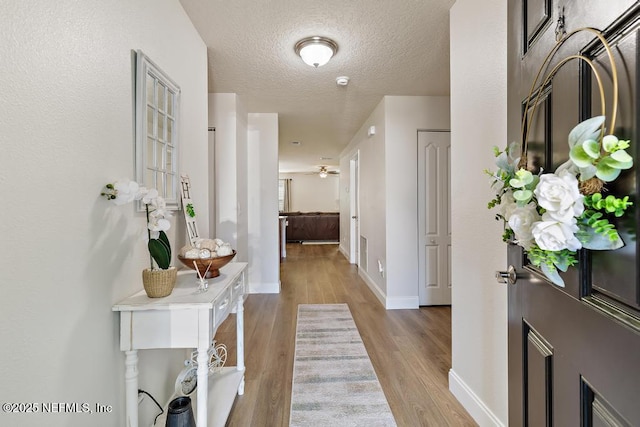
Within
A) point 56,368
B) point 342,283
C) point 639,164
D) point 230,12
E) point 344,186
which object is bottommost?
point 342,283

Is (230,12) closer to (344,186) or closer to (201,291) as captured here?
(201,291)

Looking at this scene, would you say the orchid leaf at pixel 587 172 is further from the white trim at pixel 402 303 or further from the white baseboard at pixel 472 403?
the white trim at pixel 402 303

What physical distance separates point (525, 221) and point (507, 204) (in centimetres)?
11

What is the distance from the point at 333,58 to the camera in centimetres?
249

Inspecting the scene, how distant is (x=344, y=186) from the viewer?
697 cm

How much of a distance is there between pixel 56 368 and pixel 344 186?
6.33 m

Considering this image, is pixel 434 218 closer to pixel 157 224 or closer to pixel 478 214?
pixel 478 214

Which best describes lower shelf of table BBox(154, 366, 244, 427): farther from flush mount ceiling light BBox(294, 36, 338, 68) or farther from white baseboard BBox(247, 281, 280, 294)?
flush mount ceiling light BBox(294, 36, 338, 68)

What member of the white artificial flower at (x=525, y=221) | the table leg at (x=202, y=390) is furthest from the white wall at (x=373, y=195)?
the white artificial flower at (x=525, y=221)

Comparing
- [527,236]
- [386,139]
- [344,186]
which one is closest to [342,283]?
[386,139]

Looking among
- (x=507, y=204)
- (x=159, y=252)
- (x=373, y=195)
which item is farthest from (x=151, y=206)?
(x=373, y=195)

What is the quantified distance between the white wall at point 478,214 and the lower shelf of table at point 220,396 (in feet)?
4.35

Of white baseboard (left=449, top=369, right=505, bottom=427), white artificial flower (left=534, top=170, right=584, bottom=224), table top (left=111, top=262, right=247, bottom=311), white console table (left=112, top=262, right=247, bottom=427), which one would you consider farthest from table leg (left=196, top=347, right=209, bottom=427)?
white baseboard (left=449, top=369, right=505, bottom=427)

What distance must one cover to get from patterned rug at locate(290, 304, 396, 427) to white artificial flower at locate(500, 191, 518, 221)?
1.37 m
